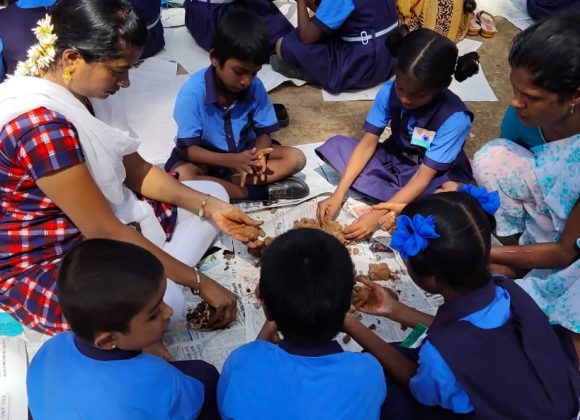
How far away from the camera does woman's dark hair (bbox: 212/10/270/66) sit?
7.52 feet

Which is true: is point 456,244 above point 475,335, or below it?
above

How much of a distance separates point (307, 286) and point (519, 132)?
1.52m

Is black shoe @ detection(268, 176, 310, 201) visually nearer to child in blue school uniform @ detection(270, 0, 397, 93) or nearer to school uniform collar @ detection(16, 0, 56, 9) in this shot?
child in blue school uniform @ detection(270, 0, 397, 93)

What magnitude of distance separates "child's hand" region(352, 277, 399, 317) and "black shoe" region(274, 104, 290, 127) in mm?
1506

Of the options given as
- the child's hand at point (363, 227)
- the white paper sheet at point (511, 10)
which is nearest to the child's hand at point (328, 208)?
the child's hand at point (363, 227)

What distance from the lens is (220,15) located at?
3.74 metres

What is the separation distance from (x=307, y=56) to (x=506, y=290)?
232cm

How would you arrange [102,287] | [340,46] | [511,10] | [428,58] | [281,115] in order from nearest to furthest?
[102,287]
[428,58]
[281,115]
[340,46]
[511,10]

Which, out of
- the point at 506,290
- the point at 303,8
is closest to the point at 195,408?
the point at 506,290

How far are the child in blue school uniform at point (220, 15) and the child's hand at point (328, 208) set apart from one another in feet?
5.26

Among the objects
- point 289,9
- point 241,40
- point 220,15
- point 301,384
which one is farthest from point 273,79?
point 301,384

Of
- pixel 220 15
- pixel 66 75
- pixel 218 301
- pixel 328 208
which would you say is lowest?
pixel 328 208

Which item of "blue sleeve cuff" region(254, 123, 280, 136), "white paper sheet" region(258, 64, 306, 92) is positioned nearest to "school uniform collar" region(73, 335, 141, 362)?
"blue sleeve cuff" region(254, 123, 280, 136)

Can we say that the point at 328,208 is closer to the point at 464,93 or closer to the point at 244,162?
the point at 244,162
